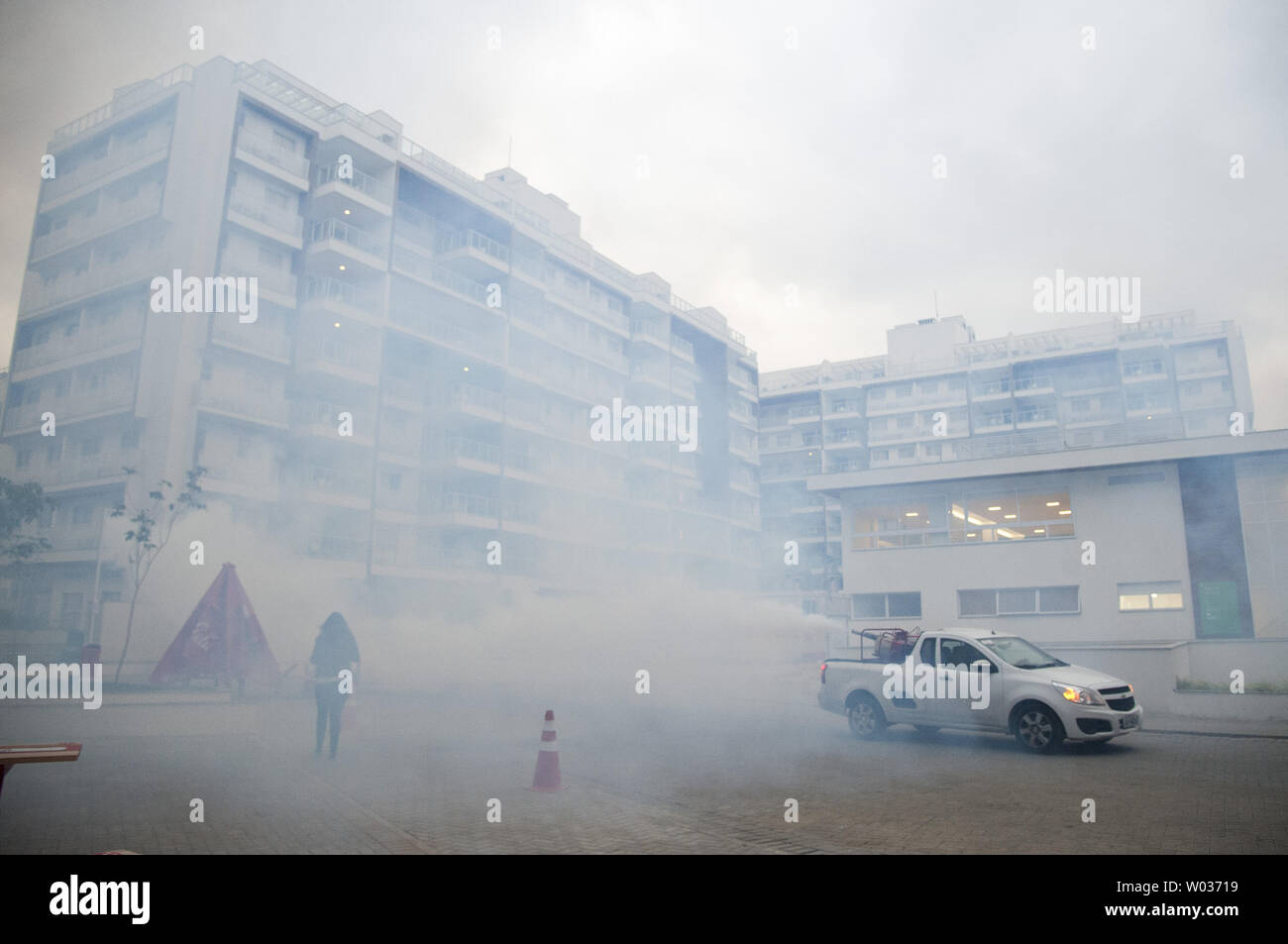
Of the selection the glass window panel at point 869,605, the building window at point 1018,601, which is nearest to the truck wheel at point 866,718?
the building window at point 1018,601

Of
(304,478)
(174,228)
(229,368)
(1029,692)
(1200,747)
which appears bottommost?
(1200,747)

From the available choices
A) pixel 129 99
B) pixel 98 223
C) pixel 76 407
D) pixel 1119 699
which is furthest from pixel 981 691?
pixel 129 99

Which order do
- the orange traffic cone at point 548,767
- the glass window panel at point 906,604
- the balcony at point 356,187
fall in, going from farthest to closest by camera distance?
the balcony at point 356,187 → the glass window panel at point 906,604 → the orange traffic cone at point 548,767

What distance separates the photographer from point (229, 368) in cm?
2811

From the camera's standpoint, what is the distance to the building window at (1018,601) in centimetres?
2019

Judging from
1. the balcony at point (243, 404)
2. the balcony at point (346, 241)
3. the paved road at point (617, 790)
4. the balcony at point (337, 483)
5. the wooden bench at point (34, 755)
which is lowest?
the paved road at point (617, 790)

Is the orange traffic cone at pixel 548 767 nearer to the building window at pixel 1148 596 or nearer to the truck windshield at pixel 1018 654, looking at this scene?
the truck windshield at pixel 1018 654

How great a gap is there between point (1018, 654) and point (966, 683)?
93 cm

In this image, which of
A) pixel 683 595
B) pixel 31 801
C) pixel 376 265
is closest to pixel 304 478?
pixel 376 265

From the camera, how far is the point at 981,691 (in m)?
10.7

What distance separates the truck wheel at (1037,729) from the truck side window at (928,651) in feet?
4.55

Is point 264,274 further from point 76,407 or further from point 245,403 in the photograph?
point 76,407
